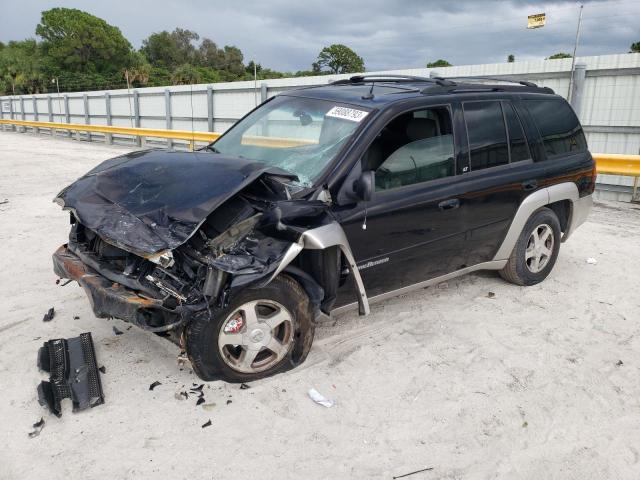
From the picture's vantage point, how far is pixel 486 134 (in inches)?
174

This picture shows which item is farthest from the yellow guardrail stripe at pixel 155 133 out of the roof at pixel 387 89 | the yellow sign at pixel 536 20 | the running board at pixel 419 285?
the running board at pixel 419 285

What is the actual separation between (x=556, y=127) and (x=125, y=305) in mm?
4256

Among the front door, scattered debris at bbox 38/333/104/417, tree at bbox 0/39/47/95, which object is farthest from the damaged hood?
tree at bbox 0/39/47/95

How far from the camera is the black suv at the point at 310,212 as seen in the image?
120 inches

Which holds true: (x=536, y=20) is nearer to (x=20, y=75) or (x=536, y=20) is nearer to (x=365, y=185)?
(x=365, y=185)

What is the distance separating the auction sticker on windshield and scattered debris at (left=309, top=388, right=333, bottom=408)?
6.29 ft

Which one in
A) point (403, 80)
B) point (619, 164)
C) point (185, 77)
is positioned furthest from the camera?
point (185, 77)

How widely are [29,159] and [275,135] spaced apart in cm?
1446

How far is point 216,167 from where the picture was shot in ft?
11.2

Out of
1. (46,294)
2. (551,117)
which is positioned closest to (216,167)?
(46,294)

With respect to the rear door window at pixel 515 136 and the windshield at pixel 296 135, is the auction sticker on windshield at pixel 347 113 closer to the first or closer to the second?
the windshield at pixel 296 135

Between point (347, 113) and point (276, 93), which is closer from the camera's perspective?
point (347, 113)

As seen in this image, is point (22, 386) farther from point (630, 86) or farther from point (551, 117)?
point (630, 86)

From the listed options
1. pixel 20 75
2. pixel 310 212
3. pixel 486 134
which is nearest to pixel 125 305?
pixel 310 212
